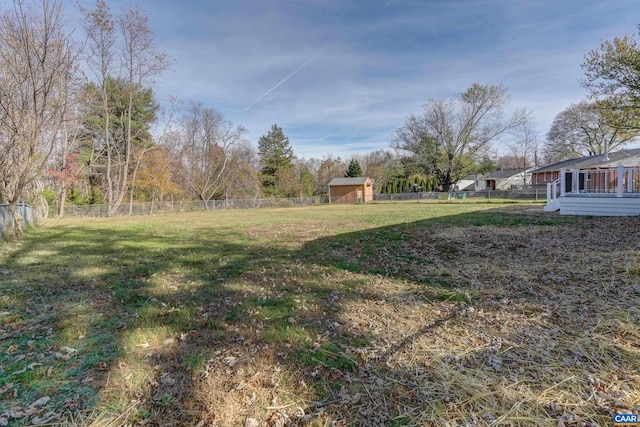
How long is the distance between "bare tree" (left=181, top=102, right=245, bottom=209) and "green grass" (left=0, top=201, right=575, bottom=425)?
89.7 feet

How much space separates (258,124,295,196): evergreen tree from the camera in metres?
39.6

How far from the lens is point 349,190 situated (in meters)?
37.3

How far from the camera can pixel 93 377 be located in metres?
2.19

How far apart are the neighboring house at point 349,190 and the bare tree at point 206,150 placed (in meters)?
12.8

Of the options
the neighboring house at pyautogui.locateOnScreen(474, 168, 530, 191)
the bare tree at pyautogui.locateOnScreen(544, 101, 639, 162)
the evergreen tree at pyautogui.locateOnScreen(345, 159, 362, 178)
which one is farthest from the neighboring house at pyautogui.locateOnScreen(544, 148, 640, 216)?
the neighboring house at pyautogui.locateOnScreen(474, 168, 530, 191)

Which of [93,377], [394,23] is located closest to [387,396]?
[93,377]

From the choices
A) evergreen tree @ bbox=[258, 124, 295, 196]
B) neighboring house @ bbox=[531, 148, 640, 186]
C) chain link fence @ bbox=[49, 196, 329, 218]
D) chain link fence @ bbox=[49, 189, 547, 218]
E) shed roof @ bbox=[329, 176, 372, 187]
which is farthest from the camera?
evergreen tree @ bbox=[258, 124, 295, 196]

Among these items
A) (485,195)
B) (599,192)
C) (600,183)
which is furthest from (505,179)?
(599,192)

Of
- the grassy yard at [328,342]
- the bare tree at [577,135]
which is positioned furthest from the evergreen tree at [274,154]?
the grassy yard at [328,342]

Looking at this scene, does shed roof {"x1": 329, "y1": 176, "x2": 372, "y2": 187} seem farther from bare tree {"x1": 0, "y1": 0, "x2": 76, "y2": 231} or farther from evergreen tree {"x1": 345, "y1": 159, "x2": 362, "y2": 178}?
bare tree {"x1": 0, "y1": 0, "x2": 76, "y2": 231}

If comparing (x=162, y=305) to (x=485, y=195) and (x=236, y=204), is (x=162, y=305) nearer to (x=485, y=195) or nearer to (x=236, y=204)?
(x=236, y=204)

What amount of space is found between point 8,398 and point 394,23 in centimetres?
1578

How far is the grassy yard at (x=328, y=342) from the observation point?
189cm

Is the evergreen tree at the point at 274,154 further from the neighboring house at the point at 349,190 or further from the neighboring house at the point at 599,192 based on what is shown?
the neighboring house at the point at 599,192
